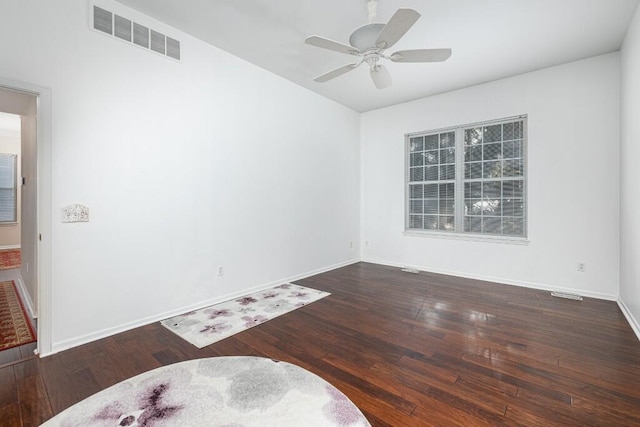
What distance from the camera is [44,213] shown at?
2.27 meters

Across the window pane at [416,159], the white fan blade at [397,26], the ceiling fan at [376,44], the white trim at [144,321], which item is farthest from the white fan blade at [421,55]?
the white trim at [144,321]

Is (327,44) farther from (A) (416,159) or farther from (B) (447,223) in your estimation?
(B) (447,223)

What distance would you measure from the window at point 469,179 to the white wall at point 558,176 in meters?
0.17

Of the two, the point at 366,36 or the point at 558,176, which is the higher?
the point at 366,36

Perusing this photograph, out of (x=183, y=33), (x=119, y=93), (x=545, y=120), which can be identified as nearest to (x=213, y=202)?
(x=119, y=93)

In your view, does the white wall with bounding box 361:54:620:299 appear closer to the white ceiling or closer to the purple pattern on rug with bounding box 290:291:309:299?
the white ceiling

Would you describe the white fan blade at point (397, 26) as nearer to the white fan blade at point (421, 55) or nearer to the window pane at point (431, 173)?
the white fan blade at point (421, 55)

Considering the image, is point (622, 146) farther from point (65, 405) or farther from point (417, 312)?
point (65, 405)

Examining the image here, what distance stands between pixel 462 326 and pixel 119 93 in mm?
3975

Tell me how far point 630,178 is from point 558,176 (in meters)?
0.94

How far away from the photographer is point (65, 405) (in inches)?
67.5

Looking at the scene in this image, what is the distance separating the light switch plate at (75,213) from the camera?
7.77 feet

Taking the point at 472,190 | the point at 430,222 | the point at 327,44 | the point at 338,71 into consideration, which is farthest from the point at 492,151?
the point at 327,44

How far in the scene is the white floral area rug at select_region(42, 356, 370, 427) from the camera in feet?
5.13
